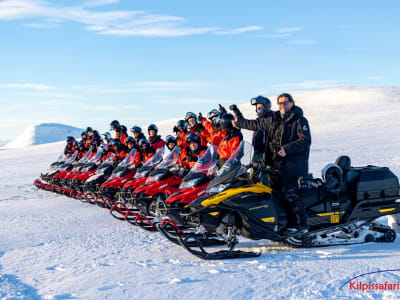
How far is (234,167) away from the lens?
193 inches

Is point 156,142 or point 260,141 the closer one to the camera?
point 260,141

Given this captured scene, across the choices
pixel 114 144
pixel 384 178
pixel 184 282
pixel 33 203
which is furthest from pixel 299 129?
pixel 33 203

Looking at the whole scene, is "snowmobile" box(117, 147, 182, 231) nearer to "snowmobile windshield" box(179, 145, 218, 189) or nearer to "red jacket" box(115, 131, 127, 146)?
"snowmobile windshield" box(179, 145, 218, 189)

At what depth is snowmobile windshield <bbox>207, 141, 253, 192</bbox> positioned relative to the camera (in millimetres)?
4836

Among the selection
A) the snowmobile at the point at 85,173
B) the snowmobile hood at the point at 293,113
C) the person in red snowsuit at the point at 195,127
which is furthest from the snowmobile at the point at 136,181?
the snowmobile hood at the point at 293,113

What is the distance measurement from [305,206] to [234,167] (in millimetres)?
977

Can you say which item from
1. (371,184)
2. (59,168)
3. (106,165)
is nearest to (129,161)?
(106,165)

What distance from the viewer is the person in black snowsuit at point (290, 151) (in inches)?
194

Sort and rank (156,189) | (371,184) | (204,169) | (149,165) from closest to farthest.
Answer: (371,184) < (204,169) < (156,189) < (149,165)

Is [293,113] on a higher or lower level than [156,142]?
higher

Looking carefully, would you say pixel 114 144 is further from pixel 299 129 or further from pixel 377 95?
pixel 377 95

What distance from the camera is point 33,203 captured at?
34.6 ft

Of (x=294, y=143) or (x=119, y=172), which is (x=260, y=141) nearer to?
(x=294, y=143)

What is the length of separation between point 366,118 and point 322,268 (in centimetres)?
4195
